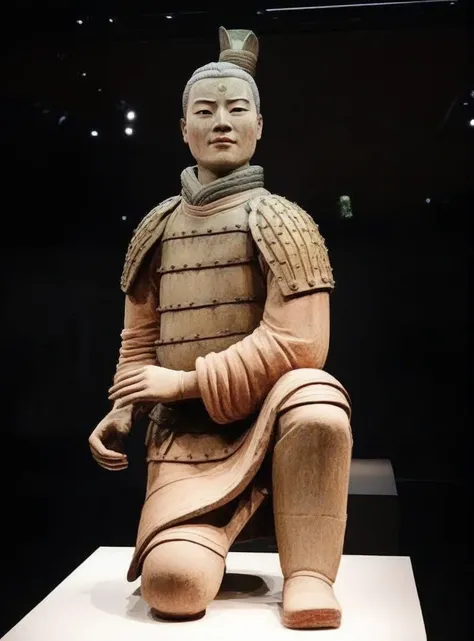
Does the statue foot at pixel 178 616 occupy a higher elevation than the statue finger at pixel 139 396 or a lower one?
lower

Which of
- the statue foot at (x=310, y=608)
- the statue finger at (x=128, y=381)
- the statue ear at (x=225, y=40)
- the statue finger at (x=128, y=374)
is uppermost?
the statue ear at (x=225, y=40)

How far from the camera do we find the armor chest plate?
112 inches

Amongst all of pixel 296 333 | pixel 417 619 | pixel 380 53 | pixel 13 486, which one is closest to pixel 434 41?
pixel 380 53

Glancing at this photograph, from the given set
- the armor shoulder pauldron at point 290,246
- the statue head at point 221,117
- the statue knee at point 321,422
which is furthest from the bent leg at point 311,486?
the statue head at point 221,117

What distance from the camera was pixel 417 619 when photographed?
2590mm

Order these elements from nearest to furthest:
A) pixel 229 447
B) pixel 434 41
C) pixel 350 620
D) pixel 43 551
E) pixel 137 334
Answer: pixel 350 620
pixel 229 447
pixel 137 334
pixel 434 41
pixel 43 551

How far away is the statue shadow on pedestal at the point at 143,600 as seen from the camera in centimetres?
269

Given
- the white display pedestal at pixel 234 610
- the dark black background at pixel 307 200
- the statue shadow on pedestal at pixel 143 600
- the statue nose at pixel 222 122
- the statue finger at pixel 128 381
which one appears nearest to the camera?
the white display pedestal at pixel 234 610

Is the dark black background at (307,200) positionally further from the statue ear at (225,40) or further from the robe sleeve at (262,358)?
the robe sleeve at (262,358)

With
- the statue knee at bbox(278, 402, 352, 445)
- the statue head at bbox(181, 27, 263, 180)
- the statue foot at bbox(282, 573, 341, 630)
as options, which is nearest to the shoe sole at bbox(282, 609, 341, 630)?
the statue foot at bbox(282, 573, 341, 630)

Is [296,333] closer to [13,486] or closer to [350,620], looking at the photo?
[350,620]

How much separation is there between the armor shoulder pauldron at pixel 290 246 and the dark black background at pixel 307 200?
86 cm

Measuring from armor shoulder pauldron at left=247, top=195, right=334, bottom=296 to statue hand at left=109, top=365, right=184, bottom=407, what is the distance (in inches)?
15.3

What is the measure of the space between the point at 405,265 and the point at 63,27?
151 centimetres
